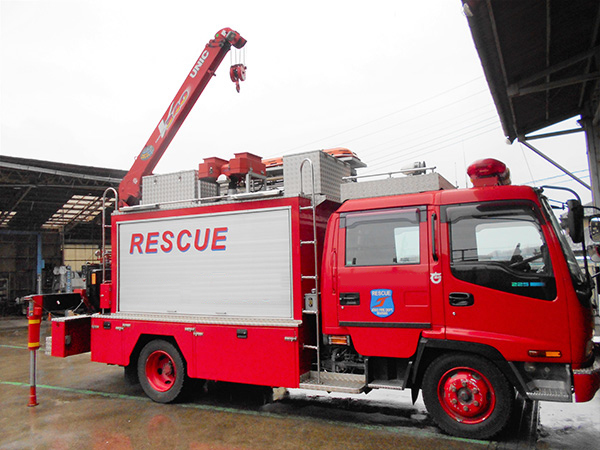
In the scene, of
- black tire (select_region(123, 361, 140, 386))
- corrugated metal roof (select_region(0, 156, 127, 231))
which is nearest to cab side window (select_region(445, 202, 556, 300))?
black tire (select_region(123, 361, 140, 386))

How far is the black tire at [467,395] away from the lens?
4.59 m

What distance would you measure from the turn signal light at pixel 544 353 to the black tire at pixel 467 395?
38 centimetres

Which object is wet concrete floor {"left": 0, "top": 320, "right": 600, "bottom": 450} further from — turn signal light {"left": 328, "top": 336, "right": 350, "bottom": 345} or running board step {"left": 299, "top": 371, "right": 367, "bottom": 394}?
turn signal light {"left": 328, "top": 336, "right": 350, "bottom": 345}

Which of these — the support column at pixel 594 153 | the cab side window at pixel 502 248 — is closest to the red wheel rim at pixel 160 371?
the cab side window at pixel 502 248

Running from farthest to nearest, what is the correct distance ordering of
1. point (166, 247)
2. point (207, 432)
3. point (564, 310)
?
1. point (166, 247)
2. point (207, 432)
3. point (564, 310)

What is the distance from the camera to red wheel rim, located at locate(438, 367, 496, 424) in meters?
4.67

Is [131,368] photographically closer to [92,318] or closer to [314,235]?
[92,318]

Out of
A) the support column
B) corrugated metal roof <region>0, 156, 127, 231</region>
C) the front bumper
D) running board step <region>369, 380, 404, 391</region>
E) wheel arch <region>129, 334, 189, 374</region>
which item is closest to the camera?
the front bumper

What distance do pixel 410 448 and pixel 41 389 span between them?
591cm

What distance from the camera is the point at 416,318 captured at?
4902 millimetres

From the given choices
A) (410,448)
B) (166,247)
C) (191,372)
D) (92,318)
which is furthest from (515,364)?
(92,318)

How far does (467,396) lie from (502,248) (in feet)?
5.03

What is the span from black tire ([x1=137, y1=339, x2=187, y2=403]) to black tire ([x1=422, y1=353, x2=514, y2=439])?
3.35 meters

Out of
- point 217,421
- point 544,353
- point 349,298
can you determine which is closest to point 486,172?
point 544,353
